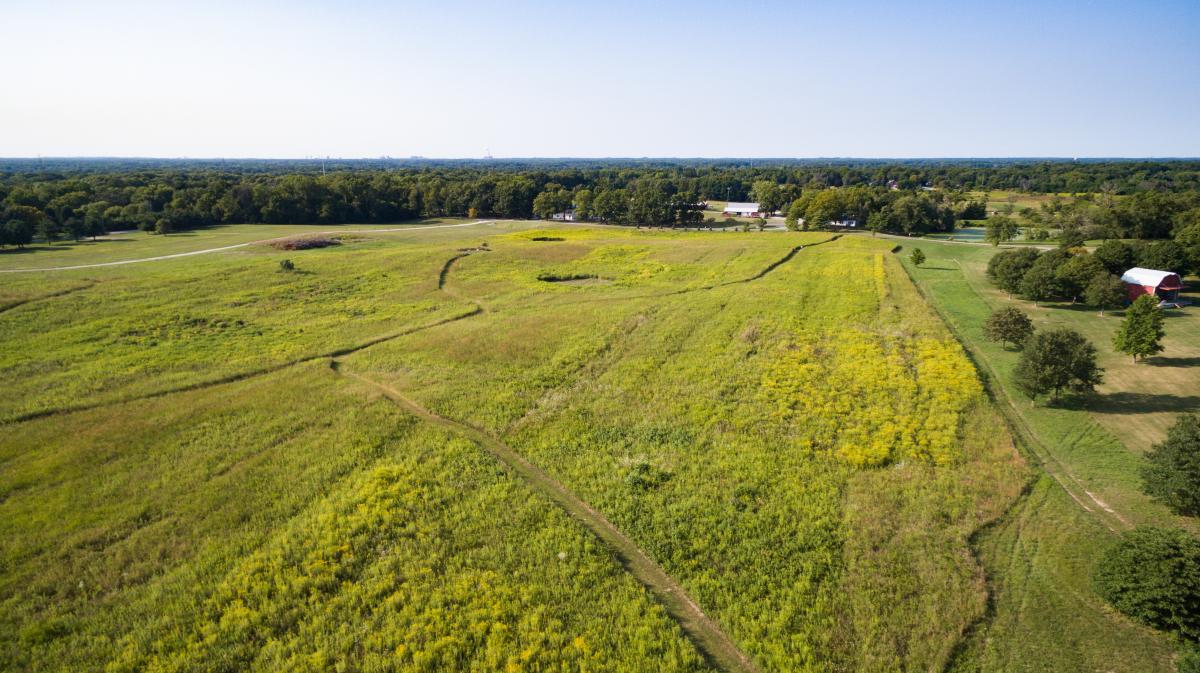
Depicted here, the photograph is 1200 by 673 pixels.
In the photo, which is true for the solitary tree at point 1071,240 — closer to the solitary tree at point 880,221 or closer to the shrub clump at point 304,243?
the solitary tree at point 880,221

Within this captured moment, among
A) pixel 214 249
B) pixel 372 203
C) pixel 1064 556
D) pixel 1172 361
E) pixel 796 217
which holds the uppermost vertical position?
pixel 372 203

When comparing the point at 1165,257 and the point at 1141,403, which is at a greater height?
the point at 1165,257

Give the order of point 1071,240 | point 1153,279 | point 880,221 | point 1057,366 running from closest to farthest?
point 1057,366
point 1153,279
point 1071,240
point 880,221

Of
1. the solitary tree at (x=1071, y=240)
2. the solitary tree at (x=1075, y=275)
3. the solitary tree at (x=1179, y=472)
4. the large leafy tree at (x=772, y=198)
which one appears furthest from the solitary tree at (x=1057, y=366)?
the large leafy tree at (x=772, y=198)

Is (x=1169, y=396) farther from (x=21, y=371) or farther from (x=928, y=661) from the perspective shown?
(x=21, y=371)

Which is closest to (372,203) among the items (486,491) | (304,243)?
(304,243)

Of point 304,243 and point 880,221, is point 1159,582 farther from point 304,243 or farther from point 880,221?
point 880,221
